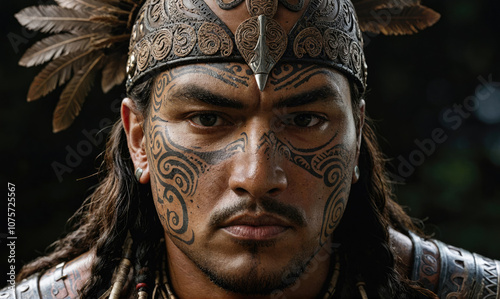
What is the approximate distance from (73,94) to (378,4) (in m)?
1.73

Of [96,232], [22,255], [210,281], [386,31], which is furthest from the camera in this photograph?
[22,255]

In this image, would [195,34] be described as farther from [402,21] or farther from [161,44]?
[402,21]

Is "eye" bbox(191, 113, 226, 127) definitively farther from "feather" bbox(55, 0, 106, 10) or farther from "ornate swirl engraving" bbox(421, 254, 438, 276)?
"ornate swirl engraving" bbox(421, 254, 438, 276)

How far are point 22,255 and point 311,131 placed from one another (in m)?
2.80

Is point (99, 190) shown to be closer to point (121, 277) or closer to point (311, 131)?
point (121, 277)

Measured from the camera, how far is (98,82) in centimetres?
437

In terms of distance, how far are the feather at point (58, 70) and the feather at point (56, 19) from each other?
152 millimetres

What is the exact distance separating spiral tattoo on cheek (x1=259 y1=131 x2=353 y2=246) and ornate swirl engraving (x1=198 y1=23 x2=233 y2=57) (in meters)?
0.41

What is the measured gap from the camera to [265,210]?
236 centimetres

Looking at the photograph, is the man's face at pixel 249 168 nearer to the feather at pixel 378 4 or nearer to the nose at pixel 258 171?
the nose at pixel 258 171

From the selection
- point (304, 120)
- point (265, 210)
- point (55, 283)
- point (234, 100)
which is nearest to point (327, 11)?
point (304, 120)

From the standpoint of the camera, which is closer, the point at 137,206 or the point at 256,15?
the point at 256,15

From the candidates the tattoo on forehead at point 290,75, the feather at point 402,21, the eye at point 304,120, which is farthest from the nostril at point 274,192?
the feather at point 402,21

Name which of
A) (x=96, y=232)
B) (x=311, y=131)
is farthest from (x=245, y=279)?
(x=96, y=232)
